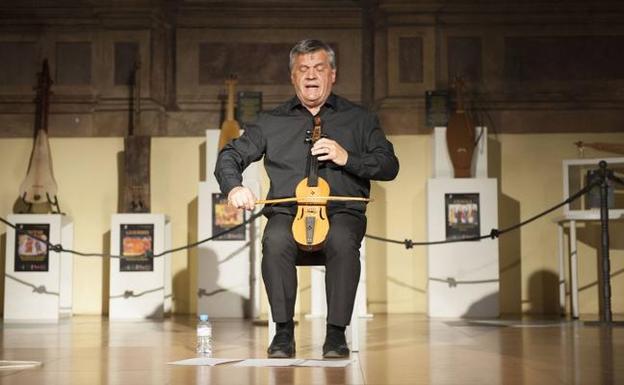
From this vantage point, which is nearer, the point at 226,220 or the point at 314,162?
the point at 314,162

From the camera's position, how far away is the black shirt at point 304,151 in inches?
139

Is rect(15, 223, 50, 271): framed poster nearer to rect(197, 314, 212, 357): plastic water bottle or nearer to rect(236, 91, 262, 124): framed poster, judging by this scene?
rect(236, 91, 262, 124): framed poster

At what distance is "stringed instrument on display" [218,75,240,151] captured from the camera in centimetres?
676

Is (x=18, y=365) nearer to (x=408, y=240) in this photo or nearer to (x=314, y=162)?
(x=314, y=162)

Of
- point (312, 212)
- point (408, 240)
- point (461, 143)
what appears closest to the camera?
point (312, 212)

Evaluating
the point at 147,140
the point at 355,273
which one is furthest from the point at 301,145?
the point at 147,140

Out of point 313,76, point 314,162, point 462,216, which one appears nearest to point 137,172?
point 462,216

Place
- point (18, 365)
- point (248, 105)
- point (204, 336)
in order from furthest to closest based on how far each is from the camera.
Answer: point (248, 105) → point (204, 336) → point (18, 365)

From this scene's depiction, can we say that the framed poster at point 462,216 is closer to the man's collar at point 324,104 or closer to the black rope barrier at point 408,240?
the black rope barrier at point 408,240

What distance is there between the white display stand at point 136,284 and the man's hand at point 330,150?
3457 millimetres

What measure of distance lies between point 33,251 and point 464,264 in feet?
9.85

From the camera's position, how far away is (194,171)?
7.30 metres

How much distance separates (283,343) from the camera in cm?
343

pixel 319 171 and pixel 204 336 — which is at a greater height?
pixel 319 171
